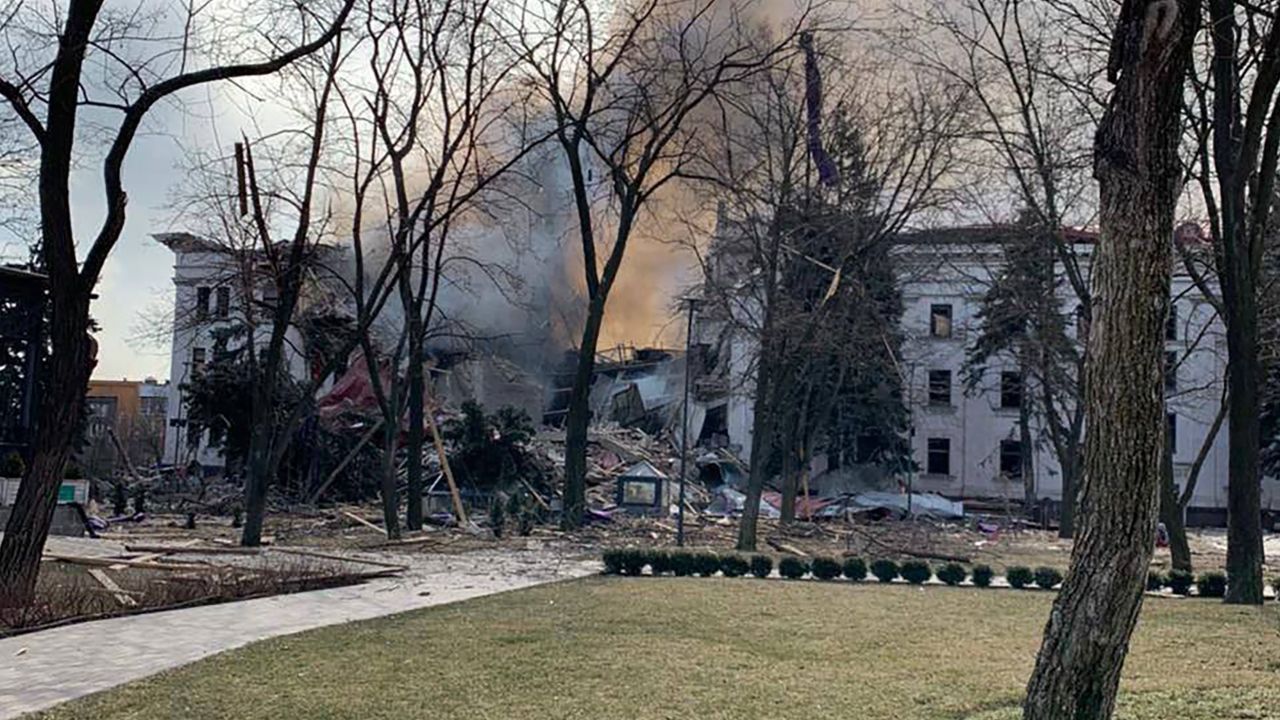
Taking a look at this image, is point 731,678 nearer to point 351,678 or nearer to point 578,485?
point 351,678

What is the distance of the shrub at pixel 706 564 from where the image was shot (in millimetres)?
16375

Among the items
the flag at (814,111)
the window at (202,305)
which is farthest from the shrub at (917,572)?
the window at (202,305)

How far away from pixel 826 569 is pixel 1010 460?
106ft

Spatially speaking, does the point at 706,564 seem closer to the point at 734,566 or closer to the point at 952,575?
the point at 734,566

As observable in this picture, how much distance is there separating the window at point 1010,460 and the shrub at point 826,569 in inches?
1243

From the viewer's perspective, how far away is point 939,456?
153ft

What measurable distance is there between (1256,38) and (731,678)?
10587 mm

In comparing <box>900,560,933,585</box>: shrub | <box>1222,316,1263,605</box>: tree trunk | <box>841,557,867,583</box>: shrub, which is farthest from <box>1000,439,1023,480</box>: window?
<box>1222,316,1263,605</box>: tree trunk

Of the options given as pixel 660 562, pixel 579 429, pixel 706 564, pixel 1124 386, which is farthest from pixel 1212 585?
pixel 1124 386

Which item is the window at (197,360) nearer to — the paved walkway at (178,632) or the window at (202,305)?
the window at (202,305)

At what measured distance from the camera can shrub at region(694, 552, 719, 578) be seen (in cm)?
1638

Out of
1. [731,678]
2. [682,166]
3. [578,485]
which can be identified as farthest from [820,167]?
[731,678]

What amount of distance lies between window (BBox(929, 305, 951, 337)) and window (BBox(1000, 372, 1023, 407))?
2.90m

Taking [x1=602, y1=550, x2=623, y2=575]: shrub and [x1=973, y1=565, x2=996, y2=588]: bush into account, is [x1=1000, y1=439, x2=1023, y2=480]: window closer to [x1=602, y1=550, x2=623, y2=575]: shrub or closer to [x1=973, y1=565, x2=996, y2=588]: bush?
[x1=973, y1=565, x2=996, y2=588]: bush
